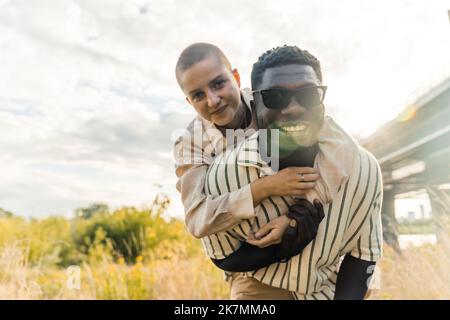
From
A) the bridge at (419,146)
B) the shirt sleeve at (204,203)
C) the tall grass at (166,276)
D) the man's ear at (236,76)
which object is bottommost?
the tall grass at (166,276)

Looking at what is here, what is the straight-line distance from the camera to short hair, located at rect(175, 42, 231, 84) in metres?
2.28

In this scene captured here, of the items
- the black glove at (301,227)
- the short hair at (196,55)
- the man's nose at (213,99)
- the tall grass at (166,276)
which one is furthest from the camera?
the tall grass at (166,276)

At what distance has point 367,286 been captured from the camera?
198 centimetres

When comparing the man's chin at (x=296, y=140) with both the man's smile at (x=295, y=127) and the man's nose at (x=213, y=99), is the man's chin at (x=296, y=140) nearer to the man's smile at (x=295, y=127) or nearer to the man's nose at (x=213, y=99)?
the man's smile at (x=295, y=127)

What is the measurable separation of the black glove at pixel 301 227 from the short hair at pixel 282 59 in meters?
0.52

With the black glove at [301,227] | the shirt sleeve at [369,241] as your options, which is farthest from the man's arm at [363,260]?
the black glove at [301,227]

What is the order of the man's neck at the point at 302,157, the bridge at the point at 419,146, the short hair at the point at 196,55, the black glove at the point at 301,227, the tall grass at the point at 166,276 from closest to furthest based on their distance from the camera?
the black glove at the point at 301,227 < the man's neck at the point at 302,157 < the short hair at the point at 196,55 < the tall grass at the point at 166,276 < the bridge at the point at 419,146

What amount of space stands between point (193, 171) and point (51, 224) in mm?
13047

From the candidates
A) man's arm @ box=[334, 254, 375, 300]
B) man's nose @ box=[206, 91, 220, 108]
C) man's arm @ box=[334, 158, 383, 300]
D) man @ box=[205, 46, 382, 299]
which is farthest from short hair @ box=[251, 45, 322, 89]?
man's arm @ box=[334, 254, 375, 300]

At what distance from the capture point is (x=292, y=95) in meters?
1.84

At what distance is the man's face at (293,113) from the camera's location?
1.85 meters

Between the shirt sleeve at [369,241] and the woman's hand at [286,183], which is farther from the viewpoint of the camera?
the shirt sleeve at [369,241]

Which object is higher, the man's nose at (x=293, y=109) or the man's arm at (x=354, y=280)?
the man's nose at (x=293, y=109)
